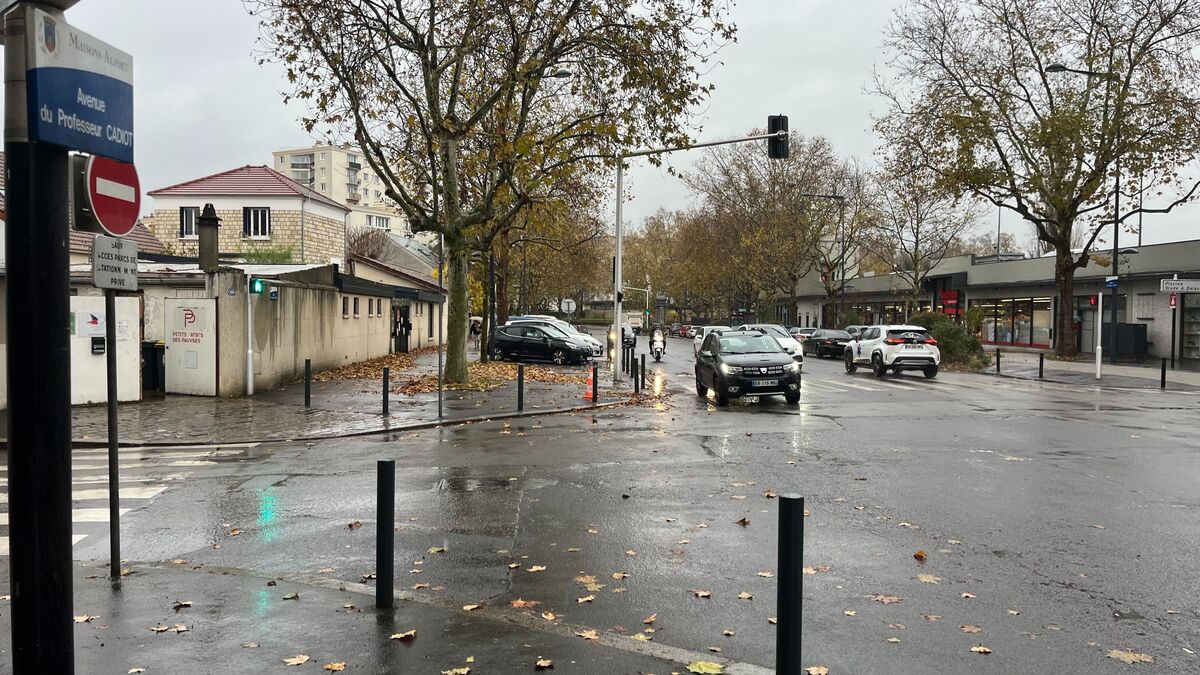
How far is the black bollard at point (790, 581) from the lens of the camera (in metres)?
3.47

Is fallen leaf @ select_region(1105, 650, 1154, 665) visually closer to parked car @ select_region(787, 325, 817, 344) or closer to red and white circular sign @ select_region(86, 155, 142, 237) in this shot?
red and white circular sign @ select_region(86, 155, 142, 237)

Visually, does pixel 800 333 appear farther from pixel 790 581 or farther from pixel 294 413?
pixel 790 581

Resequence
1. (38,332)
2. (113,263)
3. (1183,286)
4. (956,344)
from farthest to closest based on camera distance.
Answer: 1. (956,344)
2. (1183,286)
3. (113,263)
4. (38,332)

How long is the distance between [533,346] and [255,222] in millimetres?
22696

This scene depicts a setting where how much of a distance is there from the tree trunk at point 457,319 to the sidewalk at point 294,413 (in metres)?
1.14

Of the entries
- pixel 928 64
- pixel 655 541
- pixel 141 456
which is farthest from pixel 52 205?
pixel 928 64

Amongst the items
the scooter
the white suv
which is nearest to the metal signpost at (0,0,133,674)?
the white suv

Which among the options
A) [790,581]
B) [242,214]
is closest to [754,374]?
[790,581]

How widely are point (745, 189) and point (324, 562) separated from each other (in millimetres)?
57321

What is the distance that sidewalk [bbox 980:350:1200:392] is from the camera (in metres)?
24.4

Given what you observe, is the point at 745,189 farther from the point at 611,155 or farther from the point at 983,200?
the point at 611,155

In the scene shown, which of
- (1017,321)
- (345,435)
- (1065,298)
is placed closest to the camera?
(345,435)

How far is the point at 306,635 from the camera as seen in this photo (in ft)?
14.7

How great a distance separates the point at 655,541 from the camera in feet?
21.4
